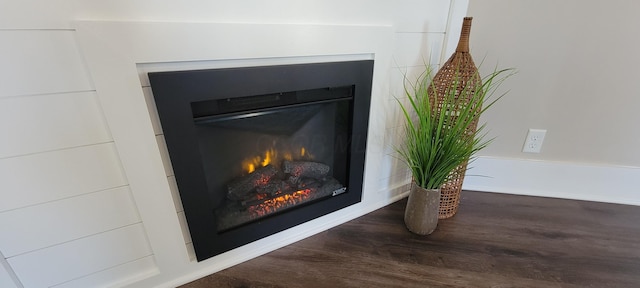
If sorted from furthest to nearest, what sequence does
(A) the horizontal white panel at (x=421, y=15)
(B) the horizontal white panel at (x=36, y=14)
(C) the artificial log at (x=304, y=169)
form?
(C) the artificial log at (x=304, y=169) → (A) the horizontal white panel at (x=421, y=15) → (B) the horizontal white panel at (x=36, y=14)

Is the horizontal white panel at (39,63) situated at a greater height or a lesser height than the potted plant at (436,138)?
greater

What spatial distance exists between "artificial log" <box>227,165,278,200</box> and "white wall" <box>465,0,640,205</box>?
122 cm

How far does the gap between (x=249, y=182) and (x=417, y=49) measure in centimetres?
95

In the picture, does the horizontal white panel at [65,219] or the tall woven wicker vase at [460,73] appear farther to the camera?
the tall woven wicker vase at [460,73]

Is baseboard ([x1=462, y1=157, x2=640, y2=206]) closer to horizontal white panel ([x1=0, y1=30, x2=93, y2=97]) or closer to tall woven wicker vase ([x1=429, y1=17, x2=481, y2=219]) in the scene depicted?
tall woven wicker vase ([x1=429, y1=17, x2=481, y2=219])

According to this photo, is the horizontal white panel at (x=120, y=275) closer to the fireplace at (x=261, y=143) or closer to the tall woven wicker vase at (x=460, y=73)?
the fireplace at (x=261, y=143)

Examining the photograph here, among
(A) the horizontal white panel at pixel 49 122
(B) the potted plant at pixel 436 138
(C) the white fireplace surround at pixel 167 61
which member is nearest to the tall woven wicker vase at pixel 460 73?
(B) the potted plant at pixel 436 138

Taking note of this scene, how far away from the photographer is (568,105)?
1.43 m

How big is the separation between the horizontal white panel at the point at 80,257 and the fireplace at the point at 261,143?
0.62 feet

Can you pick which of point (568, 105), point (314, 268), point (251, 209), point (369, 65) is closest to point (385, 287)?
point (314, 268)

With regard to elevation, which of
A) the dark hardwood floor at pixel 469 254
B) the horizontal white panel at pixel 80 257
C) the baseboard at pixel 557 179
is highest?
the horizontal white panel at pixel 80 257

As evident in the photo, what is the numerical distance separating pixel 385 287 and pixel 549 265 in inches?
28.4

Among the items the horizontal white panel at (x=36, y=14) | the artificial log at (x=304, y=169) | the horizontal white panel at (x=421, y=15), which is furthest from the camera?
the artificial log at (x=304, y=169)

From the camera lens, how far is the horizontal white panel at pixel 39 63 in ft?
2.06
